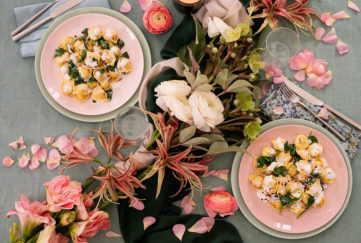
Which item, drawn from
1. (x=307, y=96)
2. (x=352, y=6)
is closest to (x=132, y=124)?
(x=307, y=96)

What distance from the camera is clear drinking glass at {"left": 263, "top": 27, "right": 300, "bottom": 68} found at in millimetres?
817

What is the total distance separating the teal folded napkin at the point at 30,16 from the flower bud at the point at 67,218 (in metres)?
0.46

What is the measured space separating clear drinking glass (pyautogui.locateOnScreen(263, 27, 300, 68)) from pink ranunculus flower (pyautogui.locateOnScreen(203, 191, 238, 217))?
38 cm

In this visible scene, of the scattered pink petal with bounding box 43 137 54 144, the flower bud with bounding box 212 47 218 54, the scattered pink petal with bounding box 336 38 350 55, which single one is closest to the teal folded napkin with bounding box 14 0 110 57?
the scattered pink petal with bounding box 43 137 54 144

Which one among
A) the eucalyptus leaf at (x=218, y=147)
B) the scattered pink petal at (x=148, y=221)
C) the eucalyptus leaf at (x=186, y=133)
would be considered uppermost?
the eucalyptus leaf at (x=186, y=133)

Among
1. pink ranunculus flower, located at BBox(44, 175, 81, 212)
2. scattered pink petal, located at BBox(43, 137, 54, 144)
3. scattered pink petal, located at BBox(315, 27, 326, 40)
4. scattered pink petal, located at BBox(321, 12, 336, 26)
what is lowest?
scattered pink petal, located at BBox(43, 137, 54, 144)

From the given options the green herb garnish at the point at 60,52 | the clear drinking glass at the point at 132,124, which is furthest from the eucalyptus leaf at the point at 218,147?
the green herb garnish at the point at 60,52

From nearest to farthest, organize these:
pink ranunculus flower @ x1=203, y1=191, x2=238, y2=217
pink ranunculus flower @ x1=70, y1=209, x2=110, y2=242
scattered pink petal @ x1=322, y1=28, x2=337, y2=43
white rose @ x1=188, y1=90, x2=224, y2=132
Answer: white rose @ x1=188, y1=90, x2=224, y2=132
pink ranunculus flower @ x1=70, y1=209, x2=110, y2=242
pink ranunculus flower @ x1=203, y1=191, x2=238, y2=217
scattered pink petal @ x1=322, y1=28, x2=337, y2=43

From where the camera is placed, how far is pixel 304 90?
2.81 feet

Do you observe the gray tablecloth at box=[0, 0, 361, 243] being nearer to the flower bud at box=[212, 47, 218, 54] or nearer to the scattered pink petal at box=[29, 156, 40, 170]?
the scattered pink petal at box=[29, 156, 40, 170]

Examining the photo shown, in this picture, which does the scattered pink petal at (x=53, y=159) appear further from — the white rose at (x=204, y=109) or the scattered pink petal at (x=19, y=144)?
the white rose at (x=204, y=109)

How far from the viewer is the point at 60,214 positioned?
2.27ft

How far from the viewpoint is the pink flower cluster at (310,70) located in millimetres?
854

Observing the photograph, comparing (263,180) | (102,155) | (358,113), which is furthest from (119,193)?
(358,113)
